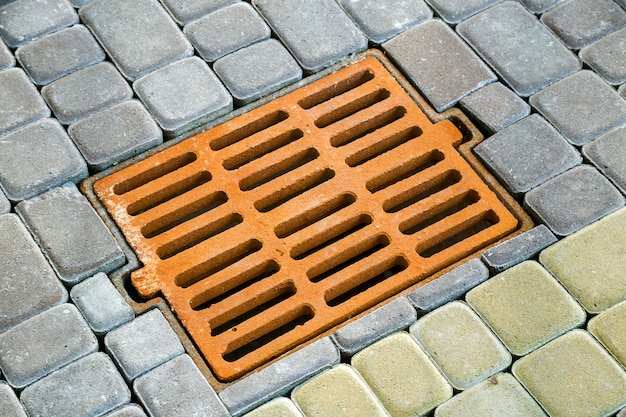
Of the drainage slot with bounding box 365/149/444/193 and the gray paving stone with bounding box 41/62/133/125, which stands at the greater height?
the drainage slot with bounding box 365/149/444/193

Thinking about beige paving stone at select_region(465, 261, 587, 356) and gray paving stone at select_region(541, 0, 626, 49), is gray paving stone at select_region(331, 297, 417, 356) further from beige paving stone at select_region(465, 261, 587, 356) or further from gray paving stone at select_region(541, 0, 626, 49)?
gray paving stone at select_region(541, 0, 626, 49)

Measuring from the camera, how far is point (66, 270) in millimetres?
1914

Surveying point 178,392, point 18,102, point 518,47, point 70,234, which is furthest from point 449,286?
point 18,102

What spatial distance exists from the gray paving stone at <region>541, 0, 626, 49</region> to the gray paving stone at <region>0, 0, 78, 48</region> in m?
1.34

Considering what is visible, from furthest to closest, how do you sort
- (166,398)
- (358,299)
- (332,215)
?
(332,215)
(358,299)
(166,398)

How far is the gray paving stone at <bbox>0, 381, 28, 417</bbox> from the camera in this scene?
1.74m

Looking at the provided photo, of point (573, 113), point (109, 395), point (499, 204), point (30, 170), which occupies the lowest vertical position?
point (109, 395)

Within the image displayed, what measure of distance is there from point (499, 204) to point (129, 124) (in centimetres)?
95

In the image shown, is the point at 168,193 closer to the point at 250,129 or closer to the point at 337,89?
the point at 250,129

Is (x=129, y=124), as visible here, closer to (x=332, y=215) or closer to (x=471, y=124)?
(x=332, y=215)

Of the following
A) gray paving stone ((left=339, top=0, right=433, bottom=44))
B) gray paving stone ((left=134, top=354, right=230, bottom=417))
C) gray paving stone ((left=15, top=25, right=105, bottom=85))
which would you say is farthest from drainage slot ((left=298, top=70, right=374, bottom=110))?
gray paving stone ((left=134, top=354, right=230, bottom=417))

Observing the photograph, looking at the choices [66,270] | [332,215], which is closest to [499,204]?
[332,215]

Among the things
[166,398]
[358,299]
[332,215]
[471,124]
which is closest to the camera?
[166,398]

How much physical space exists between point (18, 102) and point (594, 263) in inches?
58.6
